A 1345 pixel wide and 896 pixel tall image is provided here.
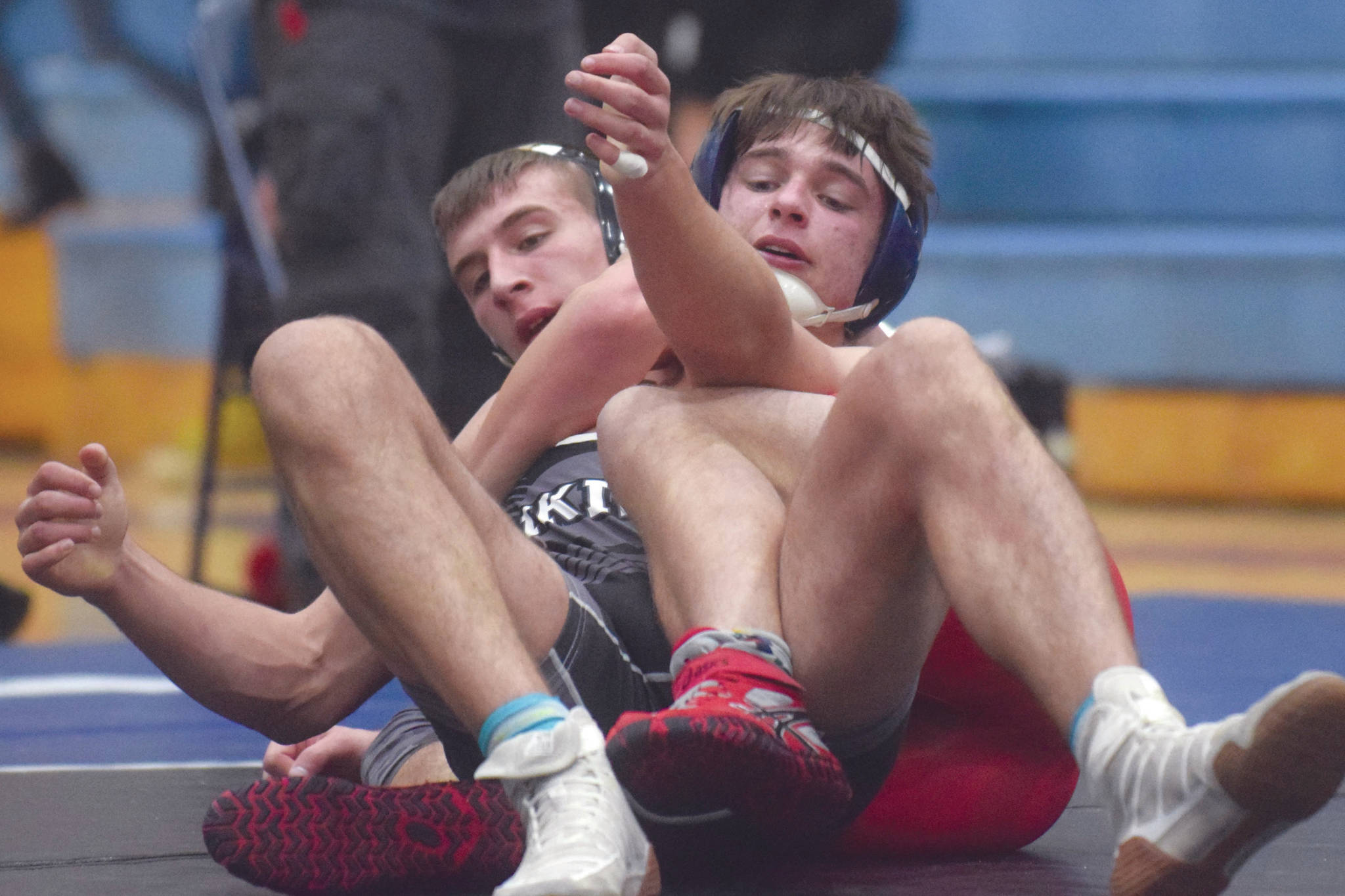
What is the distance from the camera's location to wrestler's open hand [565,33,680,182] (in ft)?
4.34

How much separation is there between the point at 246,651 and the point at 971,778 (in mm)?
692

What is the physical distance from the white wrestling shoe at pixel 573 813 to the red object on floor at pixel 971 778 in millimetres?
389

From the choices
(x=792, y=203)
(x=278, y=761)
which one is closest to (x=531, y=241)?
(x=792, y=203)

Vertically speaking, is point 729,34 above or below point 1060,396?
above

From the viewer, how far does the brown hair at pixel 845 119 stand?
1.79 metres

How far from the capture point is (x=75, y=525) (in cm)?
144

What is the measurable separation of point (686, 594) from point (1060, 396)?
389 centimetres

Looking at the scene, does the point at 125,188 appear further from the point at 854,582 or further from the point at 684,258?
the point at 854,582

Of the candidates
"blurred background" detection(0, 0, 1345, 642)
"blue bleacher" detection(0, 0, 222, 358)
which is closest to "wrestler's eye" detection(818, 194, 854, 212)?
"blurred background" detection(0, 0, 1345, 642)

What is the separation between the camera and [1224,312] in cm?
611

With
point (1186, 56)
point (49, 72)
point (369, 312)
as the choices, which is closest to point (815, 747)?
point (369, 312)

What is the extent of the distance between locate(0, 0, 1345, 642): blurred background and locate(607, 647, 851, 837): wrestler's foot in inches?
131

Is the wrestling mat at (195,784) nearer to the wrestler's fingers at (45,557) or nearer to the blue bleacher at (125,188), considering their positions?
the wrestler's fingers at (45,557)

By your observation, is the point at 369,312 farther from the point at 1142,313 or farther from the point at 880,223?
the point at 1142,313
